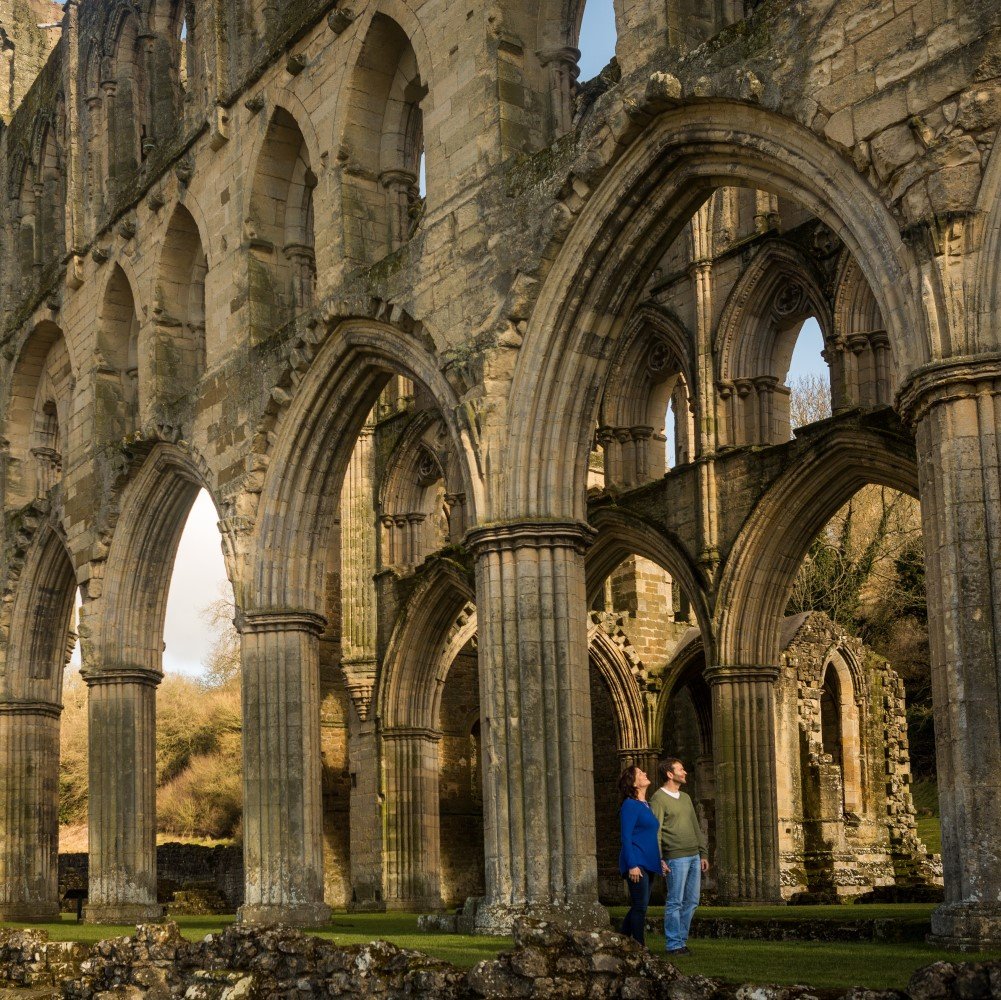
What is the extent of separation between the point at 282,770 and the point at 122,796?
3.92 m

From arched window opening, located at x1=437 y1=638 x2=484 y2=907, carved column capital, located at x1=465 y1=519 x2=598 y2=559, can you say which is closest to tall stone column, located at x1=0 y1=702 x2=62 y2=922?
arched window opening, located at x1=437 y1=638 x2=484 y2=907

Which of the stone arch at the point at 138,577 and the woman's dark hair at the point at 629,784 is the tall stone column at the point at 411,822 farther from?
the woman's dark hair at the point at 629,784

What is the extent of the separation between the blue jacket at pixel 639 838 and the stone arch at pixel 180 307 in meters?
10.2

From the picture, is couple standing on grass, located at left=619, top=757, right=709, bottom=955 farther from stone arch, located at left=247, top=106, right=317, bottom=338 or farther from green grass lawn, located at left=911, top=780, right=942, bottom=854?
green grass lawn, located at left=911, top=780, right=942, bottom=854

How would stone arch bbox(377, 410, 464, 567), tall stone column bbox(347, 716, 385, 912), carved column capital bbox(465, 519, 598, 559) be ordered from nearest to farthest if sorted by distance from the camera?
carved column capital bbox(465, 519, 598, 559) → tall stone column bbox(347, 716, 385, 912) → stone arch bbox(377, 410, 464, 567)

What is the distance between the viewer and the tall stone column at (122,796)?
18328mm

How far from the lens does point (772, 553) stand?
17859mm

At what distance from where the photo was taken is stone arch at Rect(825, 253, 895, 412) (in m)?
17.6

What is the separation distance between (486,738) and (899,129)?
5.32m

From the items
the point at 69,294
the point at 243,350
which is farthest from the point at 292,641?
the point at 69,294

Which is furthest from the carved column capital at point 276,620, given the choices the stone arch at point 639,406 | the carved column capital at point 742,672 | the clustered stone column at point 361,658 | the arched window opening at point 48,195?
the arched window opening at point 48,195

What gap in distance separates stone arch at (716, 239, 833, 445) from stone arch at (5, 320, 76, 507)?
8989 millimetres

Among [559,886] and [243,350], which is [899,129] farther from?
[243,350]

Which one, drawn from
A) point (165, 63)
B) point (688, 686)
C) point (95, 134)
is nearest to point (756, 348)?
point (688, 686)
